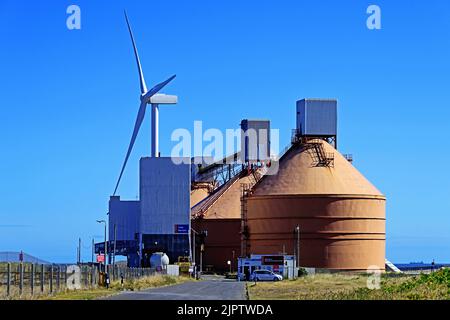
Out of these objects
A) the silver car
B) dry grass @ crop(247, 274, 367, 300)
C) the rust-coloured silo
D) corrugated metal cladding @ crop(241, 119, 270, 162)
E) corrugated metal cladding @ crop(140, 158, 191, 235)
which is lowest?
the silver car

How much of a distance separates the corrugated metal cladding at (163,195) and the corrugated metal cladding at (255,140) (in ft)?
44.9

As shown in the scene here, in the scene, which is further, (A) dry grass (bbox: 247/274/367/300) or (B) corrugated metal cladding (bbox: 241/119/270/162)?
(B) corrugated metal cladding (bbox: 241/119/270/162)

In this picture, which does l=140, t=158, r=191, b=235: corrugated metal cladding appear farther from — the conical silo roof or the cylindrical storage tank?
the conical silo roof

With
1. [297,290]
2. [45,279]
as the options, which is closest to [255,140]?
[297,290]

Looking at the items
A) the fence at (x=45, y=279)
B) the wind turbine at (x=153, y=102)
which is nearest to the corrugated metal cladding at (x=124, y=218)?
the wind turbine at (x=153, y=102)

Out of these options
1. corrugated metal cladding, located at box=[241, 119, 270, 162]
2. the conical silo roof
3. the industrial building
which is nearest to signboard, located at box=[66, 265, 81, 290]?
the industrial building

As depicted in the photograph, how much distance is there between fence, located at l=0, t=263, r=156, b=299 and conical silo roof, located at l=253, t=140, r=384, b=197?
117ft

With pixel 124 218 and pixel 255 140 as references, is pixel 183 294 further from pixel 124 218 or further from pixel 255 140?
pixel 255 140

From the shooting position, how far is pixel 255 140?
121 m

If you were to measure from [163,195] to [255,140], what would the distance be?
1850cm

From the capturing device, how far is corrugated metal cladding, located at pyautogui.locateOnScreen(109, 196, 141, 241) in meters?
114

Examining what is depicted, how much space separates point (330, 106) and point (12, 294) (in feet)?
256

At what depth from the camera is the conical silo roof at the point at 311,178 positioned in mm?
105875
